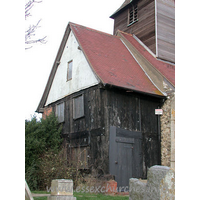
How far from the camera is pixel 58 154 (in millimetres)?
14219

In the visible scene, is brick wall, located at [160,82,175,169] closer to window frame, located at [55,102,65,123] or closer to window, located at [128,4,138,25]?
window frame, located at [55,102,65,123]

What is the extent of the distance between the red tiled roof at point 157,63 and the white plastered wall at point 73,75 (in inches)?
145

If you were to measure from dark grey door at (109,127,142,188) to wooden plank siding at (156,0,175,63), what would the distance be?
6261 mm

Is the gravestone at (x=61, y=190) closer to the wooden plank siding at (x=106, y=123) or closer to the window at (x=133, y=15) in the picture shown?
the wooden plank siding at (x=106, y=123)

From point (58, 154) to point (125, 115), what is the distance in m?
4.15

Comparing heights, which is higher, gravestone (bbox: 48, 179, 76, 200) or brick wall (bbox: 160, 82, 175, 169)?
brick wall (bbox: 160, 82, 175, 169)

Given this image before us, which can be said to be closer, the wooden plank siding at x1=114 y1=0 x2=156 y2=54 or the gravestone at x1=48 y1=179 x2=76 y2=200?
the gravestone at x1=48 y1=179 x2=76 y2=200

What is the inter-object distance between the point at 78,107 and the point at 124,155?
11.6 feet

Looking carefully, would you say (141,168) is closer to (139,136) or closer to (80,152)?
(139,136)

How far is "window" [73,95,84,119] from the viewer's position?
1377cm

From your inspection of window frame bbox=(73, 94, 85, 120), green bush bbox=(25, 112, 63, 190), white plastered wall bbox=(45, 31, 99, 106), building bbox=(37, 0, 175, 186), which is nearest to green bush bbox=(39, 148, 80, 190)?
green bush bbox=(25, 112, 63, 190)

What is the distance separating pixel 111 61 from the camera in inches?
567

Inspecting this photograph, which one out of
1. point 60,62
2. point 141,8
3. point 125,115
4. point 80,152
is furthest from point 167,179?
point 141,8

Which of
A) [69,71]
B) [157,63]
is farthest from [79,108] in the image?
[157,63]
